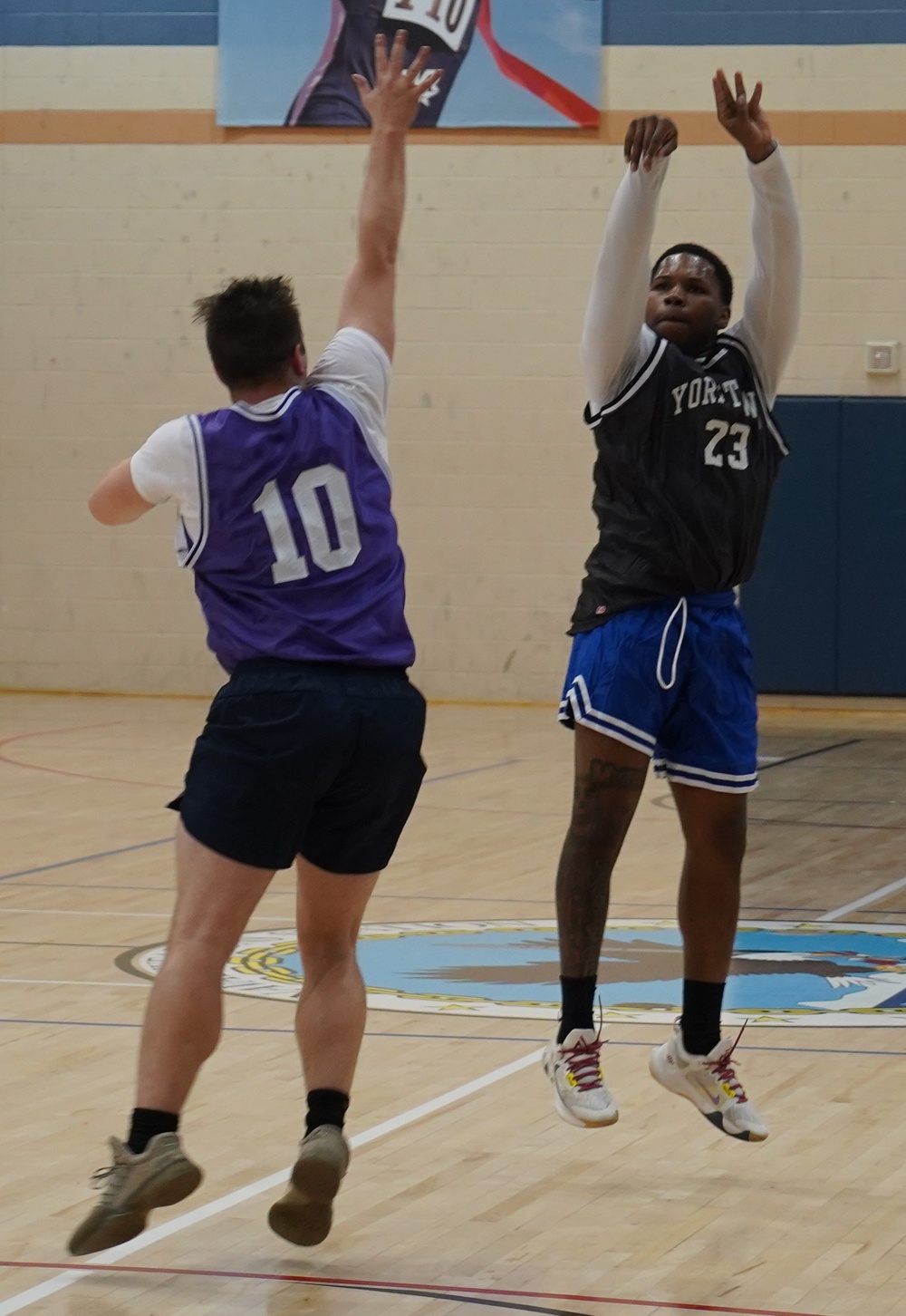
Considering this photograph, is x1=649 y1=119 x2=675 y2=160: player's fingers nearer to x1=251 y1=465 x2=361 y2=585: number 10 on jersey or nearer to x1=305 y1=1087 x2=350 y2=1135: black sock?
x1=251 y1=465 x2=361 y2=585: number 10 on jersey

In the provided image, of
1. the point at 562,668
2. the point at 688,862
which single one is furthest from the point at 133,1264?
the point at 562,668

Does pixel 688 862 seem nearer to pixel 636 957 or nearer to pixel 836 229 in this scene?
pixel 636 957

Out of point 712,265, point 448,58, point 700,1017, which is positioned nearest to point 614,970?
point 700,1017

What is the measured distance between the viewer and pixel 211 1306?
2850mm

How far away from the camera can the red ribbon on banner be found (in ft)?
42.8

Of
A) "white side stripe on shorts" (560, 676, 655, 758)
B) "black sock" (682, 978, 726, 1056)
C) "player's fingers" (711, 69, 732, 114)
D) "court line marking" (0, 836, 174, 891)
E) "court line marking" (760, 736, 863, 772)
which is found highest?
"player's fingers" (711, 69, 732, 114)

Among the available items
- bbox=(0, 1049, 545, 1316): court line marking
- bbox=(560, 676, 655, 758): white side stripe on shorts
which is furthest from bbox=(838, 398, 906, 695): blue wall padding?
bbox=(560, 676, 655, 758): white side stripe on shorts

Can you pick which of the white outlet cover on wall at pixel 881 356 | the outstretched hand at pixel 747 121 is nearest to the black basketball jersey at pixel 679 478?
the outstretched hand at pixel 747 121

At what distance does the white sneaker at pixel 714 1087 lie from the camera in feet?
11.9

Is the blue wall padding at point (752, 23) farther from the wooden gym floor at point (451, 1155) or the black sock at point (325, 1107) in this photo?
the black sock at point (325, 1107)

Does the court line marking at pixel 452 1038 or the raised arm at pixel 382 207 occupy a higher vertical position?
the raised arm at pixel 382 207

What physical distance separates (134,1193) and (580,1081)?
99 centimetres

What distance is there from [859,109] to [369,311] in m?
10.3

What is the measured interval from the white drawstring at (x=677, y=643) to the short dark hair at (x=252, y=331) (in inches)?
36.1
